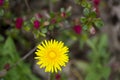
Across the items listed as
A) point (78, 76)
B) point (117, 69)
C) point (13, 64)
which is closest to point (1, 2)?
point (13, 64)

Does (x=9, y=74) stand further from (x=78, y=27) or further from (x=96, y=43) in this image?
(x=96, y=43)

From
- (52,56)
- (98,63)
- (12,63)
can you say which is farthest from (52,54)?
(98,63)

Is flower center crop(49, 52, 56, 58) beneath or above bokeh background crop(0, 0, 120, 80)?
beneath

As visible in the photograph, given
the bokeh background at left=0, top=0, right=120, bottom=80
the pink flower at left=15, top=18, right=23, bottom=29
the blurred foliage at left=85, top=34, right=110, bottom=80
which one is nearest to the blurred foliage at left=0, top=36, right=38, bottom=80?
the bokeh background at left=0, top=0, right=120, bottom=80

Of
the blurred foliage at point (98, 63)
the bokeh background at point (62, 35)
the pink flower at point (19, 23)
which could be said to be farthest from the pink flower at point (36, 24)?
the blurred foliage at point (98, 63)

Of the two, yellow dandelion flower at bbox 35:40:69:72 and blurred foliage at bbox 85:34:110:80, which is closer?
yellow dandelion flower at bbox 35:40:69:72

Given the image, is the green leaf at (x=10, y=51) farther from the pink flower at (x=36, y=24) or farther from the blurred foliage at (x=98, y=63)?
the blurred foliage at (x=98, y=63)

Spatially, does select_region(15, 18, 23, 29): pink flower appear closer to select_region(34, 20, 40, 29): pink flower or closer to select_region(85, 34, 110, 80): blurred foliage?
select_region(34, 20, 40, 29): pink flower

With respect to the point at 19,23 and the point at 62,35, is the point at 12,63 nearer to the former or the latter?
the point at 19,23
